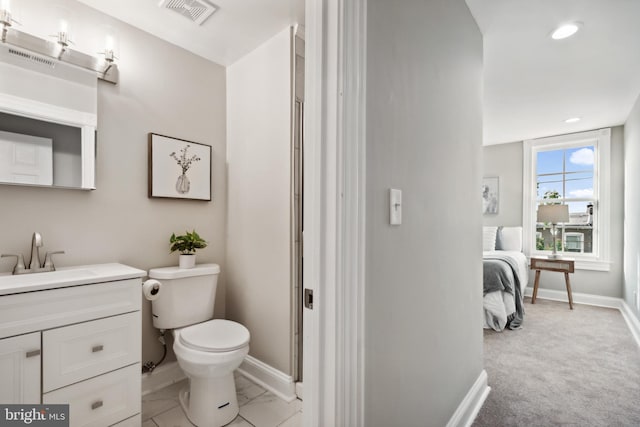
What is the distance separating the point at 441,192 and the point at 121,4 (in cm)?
207

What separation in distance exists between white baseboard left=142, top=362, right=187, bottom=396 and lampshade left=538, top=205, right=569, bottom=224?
4.54 m

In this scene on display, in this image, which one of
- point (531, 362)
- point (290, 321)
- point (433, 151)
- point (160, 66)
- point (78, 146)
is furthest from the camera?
point (531, 362)

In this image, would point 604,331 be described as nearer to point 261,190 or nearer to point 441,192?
point 441,192

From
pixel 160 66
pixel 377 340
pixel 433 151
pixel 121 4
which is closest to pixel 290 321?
pixel 377 340

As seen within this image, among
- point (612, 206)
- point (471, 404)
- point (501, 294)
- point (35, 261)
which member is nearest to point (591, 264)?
point (612, 206)

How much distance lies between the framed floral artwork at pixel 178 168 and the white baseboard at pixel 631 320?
4.02 metres

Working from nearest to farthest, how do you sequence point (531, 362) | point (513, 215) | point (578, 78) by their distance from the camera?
point (531, 362)
point (578, 78)
point (513, 215)

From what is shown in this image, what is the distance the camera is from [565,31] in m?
2.01

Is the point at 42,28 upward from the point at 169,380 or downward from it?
upward

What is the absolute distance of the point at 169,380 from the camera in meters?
2.11

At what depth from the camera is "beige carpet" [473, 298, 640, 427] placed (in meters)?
1.79

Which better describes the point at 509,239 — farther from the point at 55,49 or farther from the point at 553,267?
the point at 55,49

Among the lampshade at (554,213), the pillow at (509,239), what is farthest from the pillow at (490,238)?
the lampshade at (554,213)

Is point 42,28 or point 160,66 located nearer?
point 42,28
